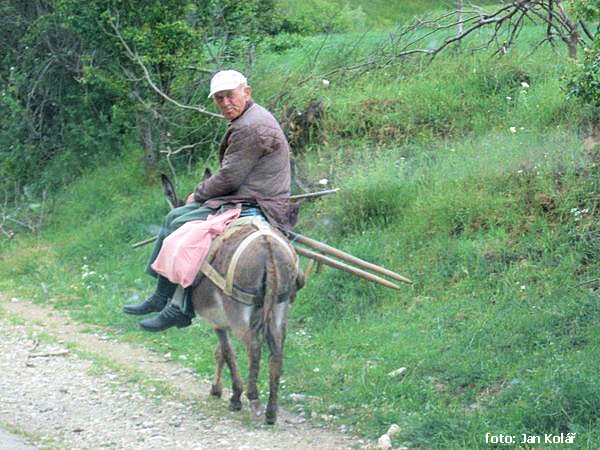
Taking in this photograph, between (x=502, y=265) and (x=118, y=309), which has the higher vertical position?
(x=502, y=265)

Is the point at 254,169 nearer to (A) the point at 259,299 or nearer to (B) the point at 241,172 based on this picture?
(B) the point at 241,172

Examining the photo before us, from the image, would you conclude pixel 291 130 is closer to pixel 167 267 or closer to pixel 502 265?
pixel 502 265

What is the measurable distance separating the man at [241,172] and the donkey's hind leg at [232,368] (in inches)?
13.3

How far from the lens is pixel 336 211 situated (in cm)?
1132

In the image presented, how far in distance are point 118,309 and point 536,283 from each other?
195 inches

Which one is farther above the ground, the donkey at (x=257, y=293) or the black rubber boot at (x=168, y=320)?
the donkey at (x=257, y=293)

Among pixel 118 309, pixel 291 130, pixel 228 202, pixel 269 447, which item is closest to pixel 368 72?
pixel 291 130

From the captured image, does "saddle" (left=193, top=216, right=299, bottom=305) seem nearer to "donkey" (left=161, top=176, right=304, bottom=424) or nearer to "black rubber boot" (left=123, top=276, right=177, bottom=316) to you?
"donkey" (left=161, top=176, right=304, bottom=424)

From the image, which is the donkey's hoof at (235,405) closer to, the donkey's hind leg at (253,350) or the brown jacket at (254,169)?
the donkey's hind leg at (253,350)

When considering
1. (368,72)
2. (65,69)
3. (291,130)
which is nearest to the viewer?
(291,130)

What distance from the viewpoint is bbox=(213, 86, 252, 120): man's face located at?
25.3ft

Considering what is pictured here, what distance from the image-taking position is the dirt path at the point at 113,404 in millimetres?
7238

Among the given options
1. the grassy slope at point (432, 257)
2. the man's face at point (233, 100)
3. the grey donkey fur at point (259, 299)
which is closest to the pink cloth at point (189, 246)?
the grey donkey fur at point (259, 299)

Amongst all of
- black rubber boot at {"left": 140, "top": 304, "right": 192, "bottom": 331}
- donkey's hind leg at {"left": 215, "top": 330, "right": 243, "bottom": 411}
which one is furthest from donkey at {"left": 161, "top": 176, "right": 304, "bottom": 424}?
black rubber boot at {"left": 140, "top": 304, "right": 192, "bottom": 331}
